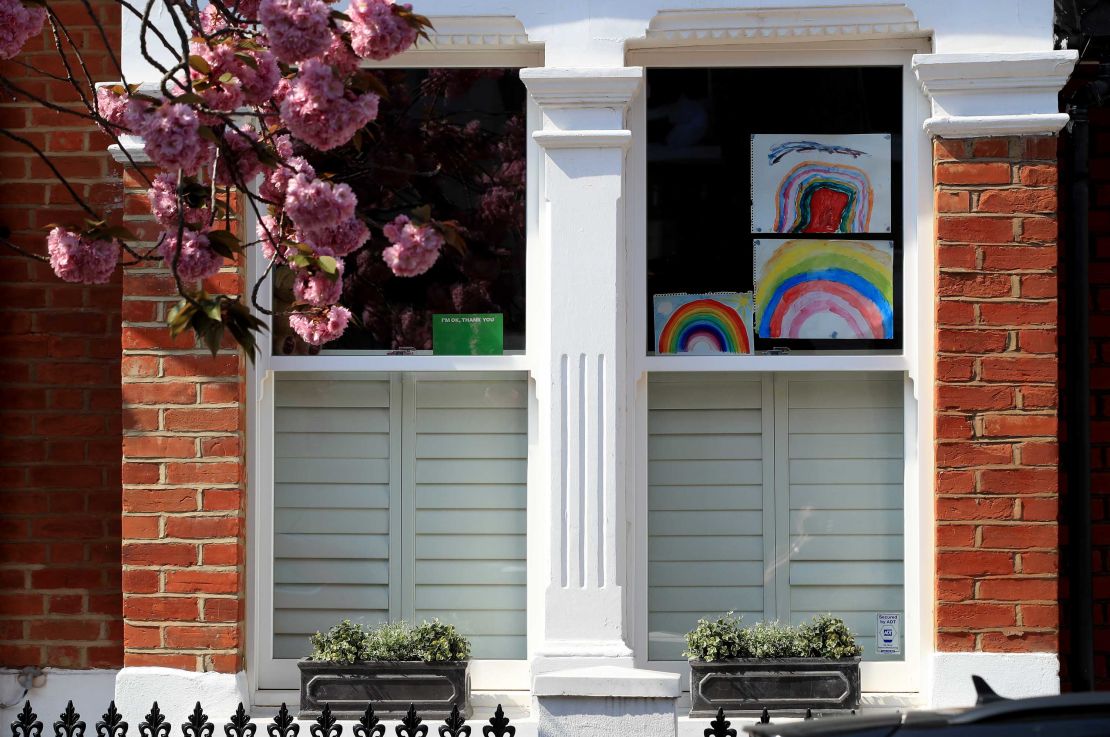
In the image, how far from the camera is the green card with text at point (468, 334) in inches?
225

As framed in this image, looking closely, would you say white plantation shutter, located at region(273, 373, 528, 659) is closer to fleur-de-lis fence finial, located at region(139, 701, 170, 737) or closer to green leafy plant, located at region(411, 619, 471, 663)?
green leafy plant, located at region(411, 619, 471, 663)

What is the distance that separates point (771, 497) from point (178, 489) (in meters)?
2.27

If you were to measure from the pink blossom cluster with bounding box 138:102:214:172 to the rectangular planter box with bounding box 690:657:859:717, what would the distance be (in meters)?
2.79

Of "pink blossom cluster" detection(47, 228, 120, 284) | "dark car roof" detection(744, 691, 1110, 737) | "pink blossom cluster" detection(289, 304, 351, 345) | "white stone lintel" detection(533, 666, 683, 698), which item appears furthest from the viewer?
"pink blossom cluster" detection(289, 304, 351, 345)

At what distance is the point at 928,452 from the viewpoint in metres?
5.49

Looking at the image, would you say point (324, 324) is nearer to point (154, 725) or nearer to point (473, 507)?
point (473, 507)

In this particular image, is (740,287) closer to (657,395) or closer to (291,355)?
(657,395)

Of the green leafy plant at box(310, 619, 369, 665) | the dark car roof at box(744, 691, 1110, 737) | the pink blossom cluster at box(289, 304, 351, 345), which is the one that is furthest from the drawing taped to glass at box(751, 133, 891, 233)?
the dark car roof at box(744, 691, 1110, 737)

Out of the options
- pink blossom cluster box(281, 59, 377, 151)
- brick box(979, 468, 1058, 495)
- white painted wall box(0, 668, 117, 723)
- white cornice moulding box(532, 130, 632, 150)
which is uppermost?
white cornice moulding box(532, 130, 632, 150)

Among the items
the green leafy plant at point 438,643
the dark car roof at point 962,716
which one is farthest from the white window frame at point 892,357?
the dark car roof at point 962,716

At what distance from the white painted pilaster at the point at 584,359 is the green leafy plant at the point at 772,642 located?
1.00ft

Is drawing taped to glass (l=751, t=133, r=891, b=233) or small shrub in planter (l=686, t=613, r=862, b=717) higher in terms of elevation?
drawing taped to glass (l=751, t=133, r=891, b=233)

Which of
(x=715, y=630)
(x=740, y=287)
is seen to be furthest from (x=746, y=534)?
(x=740, y=287)

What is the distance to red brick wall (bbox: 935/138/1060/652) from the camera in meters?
5.36
